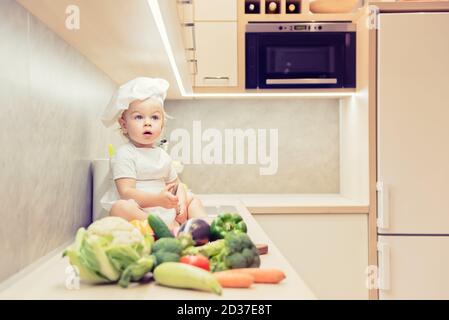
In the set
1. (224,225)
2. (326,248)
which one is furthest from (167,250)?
(326,248)

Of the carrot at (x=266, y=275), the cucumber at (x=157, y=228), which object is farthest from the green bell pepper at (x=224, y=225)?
the carrot at (x=266, y=275)

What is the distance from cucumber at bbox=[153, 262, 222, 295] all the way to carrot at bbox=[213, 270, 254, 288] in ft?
0.10

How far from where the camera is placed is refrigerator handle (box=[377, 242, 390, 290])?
2096mm

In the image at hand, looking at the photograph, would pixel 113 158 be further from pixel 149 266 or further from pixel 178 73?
pixel 149 266

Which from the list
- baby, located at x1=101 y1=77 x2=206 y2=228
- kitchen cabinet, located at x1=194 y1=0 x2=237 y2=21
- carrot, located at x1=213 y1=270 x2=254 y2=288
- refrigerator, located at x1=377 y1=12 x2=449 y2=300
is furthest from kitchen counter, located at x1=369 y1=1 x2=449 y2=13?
carrot, located at x1=213 y1=270 x2=254 y2=288

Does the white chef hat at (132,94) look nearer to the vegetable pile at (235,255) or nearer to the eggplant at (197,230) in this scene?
the eggplant at (197,230)

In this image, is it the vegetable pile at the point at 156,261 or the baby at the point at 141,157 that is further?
the baby at the point at 141,157

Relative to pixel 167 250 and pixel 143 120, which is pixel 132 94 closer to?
pixel 143 120

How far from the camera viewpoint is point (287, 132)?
2.77 metres

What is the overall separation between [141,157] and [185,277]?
0.74 metres

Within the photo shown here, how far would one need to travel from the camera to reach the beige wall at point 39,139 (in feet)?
2.77

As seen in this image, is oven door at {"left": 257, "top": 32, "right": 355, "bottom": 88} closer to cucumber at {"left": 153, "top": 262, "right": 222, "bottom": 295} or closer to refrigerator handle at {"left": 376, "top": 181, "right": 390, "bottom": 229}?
refrigerator handle at {"left": 376, "top": 181, "right": 390, "bottom": 229}

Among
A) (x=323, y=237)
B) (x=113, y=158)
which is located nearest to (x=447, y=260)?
(x=323, y=237)

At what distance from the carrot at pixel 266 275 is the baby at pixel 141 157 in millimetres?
557
